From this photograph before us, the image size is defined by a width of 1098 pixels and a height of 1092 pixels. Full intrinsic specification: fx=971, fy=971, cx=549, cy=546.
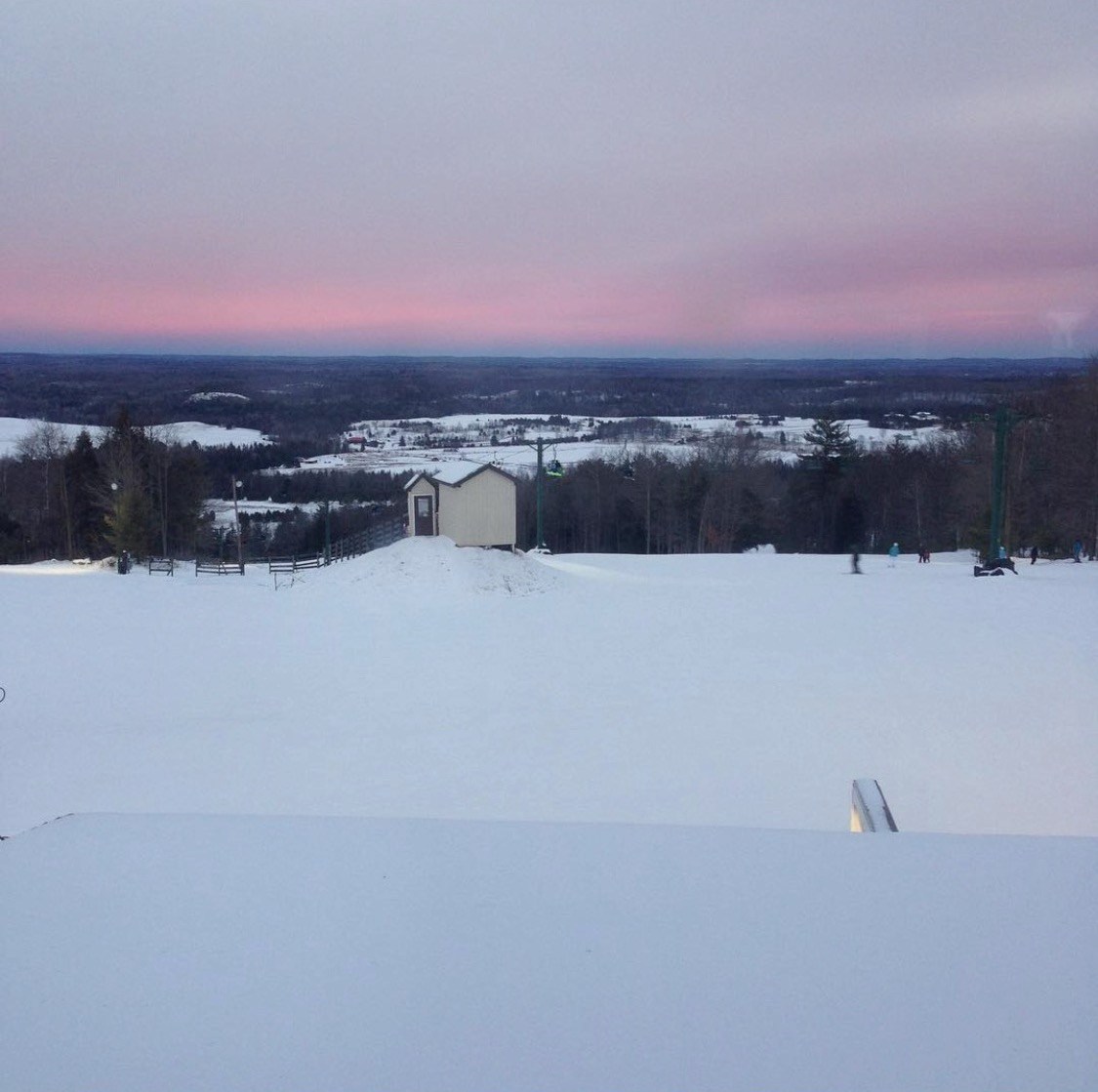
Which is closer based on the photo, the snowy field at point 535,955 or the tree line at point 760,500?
the snowy field at point 535,955

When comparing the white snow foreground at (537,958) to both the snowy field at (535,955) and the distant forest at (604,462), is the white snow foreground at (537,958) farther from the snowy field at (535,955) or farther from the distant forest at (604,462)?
the distant forest at (604,462)

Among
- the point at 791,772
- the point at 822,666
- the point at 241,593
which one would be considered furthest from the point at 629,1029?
the point at 241,593

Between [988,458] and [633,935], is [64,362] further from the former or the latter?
[988,458]

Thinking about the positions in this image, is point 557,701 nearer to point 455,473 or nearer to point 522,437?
point 455,473

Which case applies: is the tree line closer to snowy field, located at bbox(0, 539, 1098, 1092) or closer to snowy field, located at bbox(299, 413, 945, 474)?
snowy field, located at bbox(299, 413, 945, 474)

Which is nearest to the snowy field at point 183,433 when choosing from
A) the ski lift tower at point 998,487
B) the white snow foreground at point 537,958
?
the white snow foreground at point 537,958

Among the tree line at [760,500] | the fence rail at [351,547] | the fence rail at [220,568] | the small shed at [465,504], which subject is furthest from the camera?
the tree line at [760,500]

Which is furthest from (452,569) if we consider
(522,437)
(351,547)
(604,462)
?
(604,462)
